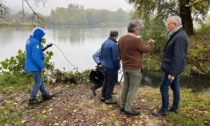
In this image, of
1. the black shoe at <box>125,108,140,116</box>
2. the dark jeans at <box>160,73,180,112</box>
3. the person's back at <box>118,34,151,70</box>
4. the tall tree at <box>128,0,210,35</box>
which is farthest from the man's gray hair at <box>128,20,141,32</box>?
the tall tree at <box>128,0,210,35</box>

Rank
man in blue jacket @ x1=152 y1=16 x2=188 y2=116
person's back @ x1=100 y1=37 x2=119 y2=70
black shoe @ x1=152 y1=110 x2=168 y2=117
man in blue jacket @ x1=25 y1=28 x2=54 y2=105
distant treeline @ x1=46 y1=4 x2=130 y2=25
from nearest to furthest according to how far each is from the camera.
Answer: man in blue jacket @ x1=152 y1=16 x2=188 y2=116 < black shoe @ x1=152 y1=110 x2=168 y2=117 < person's back @ x1=100 y1=37 x2=119 y2=70 < man in blue jacket @ x1=25 y1=28 x2=54 y2=105 < distant treeline @ x1=46 y1=4 x2=130 y2=25

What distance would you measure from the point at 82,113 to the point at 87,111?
0.47 ft

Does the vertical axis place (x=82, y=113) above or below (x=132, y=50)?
below

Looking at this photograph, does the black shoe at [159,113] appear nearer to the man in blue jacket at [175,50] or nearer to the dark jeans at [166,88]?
the dark jeans at [166,88]

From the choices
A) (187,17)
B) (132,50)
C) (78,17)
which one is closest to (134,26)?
(132,50)

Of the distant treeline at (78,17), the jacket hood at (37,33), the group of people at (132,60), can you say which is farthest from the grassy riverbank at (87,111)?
the distant treeline at (78,17)

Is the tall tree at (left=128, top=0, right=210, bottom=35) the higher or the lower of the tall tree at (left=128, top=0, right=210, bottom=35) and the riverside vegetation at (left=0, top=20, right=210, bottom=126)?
the higher

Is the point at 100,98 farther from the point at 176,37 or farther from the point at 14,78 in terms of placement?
the point at 14,78

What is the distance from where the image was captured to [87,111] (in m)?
5.31

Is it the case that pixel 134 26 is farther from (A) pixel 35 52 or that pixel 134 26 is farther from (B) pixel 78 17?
(B) pixel 78 17

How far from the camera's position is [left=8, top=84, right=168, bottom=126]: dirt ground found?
4805 millimetres

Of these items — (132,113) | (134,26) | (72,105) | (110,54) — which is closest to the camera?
(134,26)

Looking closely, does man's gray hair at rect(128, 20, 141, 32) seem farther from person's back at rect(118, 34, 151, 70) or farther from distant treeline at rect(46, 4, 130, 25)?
distant treeline at rect(46, 4, 130, 25)

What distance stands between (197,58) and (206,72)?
1.07 m
